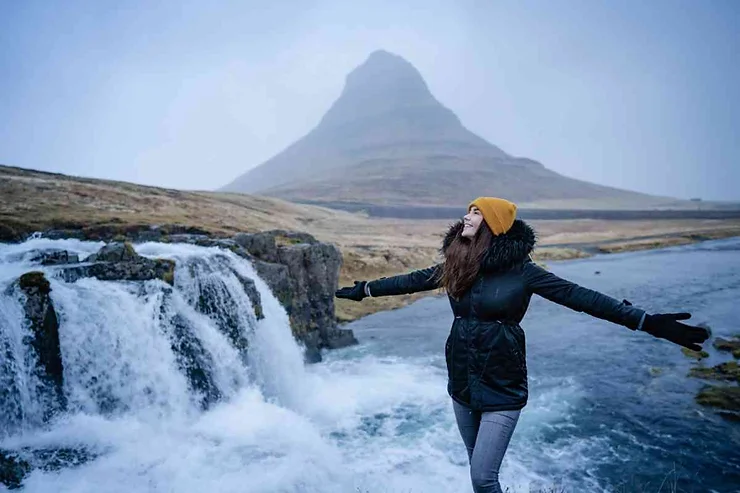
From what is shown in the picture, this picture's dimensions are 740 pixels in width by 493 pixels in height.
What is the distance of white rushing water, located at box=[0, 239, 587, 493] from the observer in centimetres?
1030

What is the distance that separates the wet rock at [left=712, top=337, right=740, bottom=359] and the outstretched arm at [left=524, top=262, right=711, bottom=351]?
67.4 feet

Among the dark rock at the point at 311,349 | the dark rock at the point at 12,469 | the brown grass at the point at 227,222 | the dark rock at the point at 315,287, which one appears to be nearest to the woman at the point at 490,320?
the dark rock at the point at 12,469

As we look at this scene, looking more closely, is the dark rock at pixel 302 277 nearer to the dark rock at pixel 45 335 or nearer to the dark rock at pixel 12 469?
the dark rock at pixel 45 335

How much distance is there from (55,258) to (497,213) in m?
14.8

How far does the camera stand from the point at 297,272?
23.0 meters

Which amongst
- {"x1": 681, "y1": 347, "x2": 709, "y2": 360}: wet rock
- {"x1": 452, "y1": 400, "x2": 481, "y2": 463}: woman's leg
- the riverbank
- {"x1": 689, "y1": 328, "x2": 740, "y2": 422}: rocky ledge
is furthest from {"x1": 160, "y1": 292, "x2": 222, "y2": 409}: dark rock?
{"x1": 681, "y1": 347, "x2": 709, "y2": 360}: wet rock

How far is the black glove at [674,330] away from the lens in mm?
3533

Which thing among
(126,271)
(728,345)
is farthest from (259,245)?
(728,345)

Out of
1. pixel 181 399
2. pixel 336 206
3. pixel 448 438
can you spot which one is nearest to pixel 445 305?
pixel 448 438

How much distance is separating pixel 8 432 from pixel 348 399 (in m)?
9.71

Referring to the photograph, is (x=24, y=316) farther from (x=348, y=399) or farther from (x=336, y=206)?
(x=336, y=206)

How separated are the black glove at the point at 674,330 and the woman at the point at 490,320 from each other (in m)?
0.33

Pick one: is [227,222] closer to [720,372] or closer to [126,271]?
[126,271]

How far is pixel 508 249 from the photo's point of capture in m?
4.24
